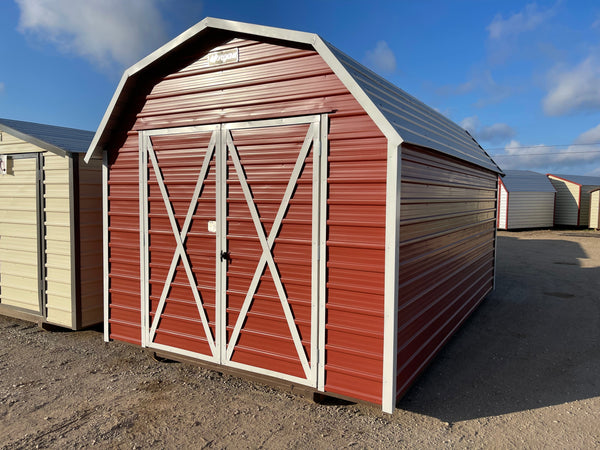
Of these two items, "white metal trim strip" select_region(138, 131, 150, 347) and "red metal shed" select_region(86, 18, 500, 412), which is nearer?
"red metal shed" select_region(86, 18, 500, 412)

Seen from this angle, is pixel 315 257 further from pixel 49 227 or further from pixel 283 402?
pixel 49 227

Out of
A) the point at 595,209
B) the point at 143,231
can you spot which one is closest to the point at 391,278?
the point at 143,231

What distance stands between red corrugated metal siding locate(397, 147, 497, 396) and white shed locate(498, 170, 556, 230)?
18.8m

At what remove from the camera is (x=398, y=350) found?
424cm

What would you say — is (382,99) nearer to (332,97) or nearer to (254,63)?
(332,97)

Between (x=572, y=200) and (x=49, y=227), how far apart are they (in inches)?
1164

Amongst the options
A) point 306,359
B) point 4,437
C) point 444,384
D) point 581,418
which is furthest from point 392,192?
point 4,437

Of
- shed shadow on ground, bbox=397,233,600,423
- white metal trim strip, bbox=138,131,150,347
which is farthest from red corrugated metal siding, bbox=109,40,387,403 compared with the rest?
white metal trim strip, bbox=138,131,150,347

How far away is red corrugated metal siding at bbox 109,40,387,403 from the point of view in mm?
4156

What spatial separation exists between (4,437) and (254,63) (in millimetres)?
4552

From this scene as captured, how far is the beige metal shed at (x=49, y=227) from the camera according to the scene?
6.56 metres

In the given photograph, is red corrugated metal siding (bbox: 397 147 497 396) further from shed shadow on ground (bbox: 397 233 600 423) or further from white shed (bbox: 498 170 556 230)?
white shed (bbox: 498 170 556 230)

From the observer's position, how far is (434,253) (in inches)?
211

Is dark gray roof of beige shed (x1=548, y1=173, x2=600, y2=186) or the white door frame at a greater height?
dark gray roof of beige shed (x1=548, y1=173, x2=600, y2=186)
